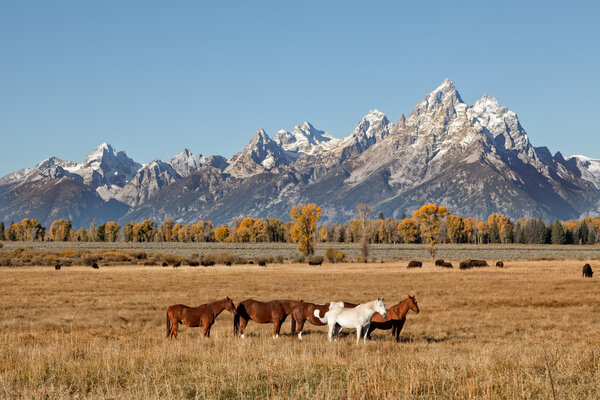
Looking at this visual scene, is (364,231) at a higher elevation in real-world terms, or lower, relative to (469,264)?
higher

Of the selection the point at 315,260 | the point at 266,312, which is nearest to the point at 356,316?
the point at 266,312

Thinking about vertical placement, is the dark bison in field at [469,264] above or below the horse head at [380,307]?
below

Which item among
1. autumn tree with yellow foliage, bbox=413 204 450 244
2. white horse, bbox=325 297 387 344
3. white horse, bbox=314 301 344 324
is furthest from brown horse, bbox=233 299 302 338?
autumn tree with yellow foliage, bbox=413 204 450 244

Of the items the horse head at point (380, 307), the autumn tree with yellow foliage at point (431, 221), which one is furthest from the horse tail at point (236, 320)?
the autumn tree with yellow foliage at point (431, 221)

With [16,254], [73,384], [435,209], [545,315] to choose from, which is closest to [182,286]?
[545,315]

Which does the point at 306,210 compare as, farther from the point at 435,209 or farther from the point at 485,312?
the point at 485,312

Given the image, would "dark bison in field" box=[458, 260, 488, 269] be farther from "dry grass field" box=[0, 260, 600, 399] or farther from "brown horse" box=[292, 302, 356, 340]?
"brown horse" box=[292, 302, 356, 340]

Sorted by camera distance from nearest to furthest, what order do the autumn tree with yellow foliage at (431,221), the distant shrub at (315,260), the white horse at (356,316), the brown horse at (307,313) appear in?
the white horse at (356,316), the brown horse at (307,313), the distant shrub at (315,260), the autumn tree with yellow foliage at (431,221)

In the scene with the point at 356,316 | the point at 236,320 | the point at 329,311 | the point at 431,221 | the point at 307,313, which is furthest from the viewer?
the point at 431,221

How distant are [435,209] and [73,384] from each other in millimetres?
112025

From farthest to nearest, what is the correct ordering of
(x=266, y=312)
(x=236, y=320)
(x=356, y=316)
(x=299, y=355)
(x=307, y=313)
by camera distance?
1. (x=236, y=320)
2. (x=266, y=312)
3. (x=307, y=313)
4. (x=356, y=316)
5. (x=299, y=355)

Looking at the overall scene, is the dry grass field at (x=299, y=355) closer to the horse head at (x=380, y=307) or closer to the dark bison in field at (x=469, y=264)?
the horse head at (x=380, y=307)

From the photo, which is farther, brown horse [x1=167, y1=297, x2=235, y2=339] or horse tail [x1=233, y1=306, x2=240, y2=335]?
horse tail [x1=233, y1=306, x2=240, y2=335]

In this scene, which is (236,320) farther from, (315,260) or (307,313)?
(315,260)
